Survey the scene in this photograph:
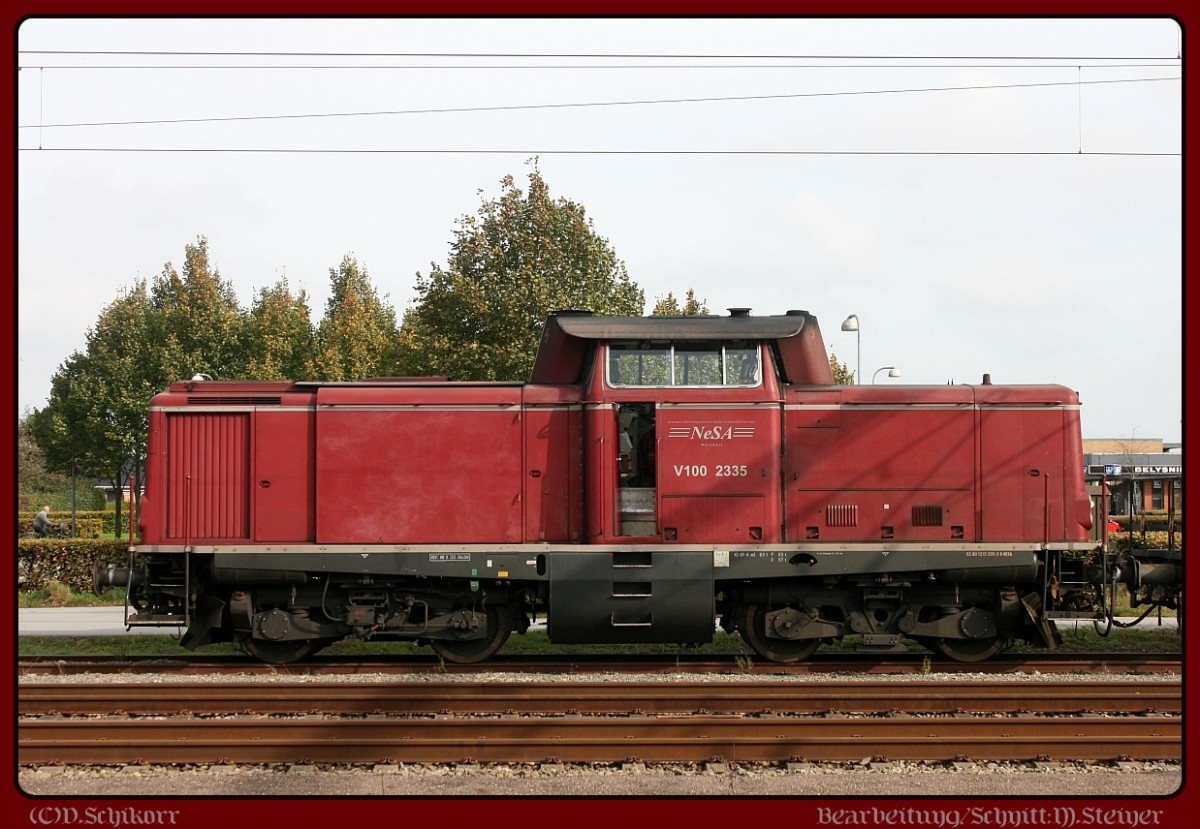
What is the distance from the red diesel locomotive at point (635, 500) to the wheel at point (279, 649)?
3 cm

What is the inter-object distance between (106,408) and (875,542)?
29.7 m

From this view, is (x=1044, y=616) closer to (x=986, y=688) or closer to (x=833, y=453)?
(x=986, y=688)

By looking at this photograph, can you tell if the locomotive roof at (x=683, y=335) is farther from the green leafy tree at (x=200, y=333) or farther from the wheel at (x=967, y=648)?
the green leafy tree at (x=200, y=333)

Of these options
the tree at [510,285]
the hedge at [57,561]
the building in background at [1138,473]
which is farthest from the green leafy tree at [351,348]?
the building in background at [1138,473]

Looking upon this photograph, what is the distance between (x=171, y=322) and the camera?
36.2 metres

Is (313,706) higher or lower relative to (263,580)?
lower

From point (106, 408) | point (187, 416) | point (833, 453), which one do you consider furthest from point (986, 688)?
point (106, 408)

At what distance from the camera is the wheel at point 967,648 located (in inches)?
513

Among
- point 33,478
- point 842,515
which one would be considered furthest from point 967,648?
point 33,478

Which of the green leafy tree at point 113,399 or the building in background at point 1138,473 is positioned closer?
the building in background at point 1138,473

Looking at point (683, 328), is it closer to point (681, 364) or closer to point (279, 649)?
point (681, 364)

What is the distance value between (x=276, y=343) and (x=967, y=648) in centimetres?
2776

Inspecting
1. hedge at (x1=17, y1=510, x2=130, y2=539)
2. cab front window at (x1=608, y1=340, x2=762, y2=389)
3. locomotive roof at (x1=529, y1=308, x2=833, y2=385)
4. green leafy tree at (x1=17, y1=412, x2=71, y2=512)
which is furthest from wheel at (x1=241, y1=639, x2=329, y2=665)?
green leafy tree at (x1=17, y1=412, x2=71, y2=512)

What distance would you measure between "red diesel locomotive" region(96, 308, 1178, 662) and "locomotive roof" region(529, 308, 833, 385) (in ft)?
0.10
